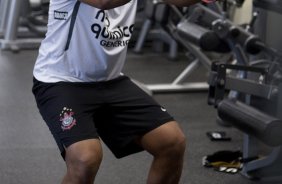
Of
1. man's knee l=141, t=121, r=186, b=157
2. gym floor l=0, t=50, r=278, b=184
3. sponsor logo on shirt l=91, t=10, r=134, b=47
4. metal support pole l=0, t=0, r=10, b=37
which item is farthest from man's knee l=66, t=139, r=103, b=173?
metal support pole l=0, t=0, r=10, b=37

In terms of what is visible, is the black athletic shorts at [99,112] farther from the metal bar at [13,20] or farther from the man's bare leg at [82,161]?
the metal bar at [13,20]

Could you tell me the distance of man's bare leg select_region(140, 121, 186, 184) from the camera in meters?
2.25

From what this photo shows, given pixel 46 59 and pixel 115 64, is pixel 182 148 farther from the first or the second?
pixel 46 59

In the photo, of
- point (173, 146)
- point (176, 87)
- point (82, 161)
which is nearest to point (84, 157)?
point (82, 161)

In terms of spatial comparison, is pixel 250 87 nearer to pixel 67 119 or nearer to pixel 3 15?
pixel 67 119

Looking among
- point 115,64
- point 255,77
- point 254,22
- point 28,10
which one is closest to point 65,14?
point 115,64

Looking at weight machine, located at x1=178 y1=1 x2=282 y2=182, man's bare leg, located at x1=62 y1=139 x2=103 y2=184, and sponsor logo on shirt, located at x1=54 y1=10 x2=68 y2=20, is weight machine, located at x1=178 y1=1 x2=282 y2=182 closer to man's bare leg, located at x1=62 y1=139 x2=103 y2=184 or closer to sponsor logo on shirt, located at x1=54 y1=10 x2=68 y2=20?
man's bare leg, located at x1=62 y1=139 x2=103 y2=184

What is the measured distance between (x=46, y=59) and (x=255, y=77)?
1.95 metres

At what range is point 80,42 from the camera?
2232 millimetres

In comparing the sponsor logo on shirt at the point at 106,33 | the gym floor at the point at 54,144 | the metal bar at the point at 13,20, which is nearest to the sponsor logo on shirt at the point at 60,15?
the sponsor logo on shirt at the point at 106,33

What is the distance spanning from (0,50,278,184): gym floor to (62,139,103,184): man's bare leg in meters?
1.06

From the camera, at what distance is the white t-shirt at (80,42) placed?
7.26ft

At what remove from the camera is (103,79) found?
7.53 feet

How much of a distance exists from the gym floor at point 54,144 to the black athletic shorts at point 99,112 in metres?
0.89
